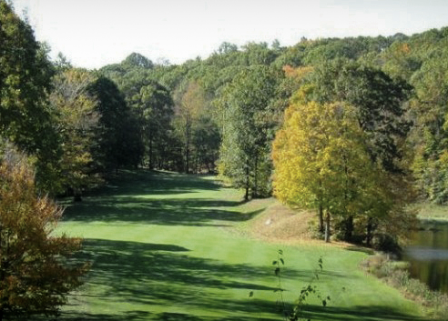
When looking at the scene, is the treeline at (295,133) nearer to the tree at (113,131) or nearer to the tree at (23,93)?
the tree at (23,93)

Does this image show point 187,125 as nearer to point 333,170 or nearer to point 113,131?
point 113,131

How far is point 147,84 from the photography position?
11962 centimetres

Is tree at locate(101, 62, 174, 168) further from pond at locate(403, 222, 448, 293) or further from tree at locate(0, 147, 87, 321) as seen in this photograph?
tree at locate(0, 147, 87, 321)

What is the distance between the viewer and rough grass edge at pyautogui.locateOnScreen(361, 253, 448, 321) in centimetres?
2459

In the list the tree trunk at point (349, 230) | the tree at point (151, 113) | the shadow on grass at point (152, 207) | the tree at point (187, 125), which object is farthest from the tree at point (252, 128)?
the tree at point (187, 125)

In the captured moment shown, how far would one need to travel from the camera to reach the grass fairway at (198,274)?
854 inches

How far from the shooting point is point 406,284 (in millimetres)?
29016

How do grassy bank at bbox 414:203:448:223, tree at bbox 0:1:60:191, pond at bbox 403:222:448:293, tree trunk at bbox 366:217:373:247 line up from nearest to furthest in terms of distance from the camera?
tree at bbox 0:1:60:191 < pond at bbox 403:222:448:293 < tree trunk at bbox 366:217:373:247 < grassy bank at bbox 414:203:448:223

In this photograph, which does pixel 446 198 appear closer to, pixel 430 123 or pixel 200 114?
pixel 430 123

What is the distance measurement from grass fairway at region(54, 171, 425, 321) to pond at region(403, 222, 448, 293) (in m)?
4.47

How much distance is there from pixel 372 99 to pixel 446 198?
48.4m

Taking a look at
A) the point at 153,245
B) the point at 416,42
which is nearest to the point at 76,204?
the point at 153,245

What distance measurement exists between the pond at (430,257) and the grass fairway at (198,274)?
14.7ft

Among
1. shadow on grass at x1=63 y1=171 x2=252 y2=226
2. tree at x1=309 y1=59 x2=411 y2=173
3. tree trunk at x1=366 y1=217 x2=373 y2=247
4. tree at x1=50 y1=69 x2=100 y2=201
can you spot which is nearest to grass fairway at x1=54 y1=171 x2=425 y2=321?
shadow on grass at x1=63 y1=171 x2=252 y2=226
